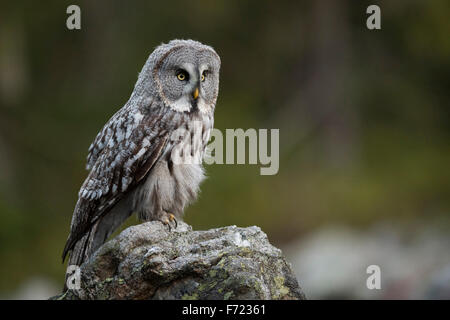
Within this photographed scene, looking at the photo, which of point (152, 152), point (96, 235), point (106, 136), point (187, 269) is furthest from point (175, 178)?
point (187, 269)

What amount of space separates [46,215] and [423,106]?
28.2 ft

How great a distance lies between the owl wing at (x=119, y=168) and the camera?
4.53 metres

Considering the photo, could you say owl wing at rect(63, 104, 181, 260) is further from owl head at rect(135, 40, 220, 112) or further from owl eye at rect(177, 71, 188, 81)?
owl eye at rect(177, 71, 188, 81)

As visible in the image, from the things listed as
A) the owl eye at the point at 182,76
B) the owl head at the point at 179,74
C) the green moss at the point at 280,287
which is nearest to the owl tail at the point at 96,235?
the owl head at the point at 179,74

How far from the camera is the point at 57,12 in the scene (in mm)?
13203

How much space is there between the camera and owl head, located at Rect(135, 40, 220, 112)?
15.5ft

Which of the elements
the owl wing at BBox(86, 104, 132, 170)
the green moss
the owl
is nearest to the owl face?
the owl

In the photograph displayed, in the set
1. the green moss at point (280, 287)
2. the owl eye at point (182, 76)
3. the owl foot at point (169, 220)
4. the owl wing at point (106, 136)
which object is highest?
the owl eye at point (182, 76)

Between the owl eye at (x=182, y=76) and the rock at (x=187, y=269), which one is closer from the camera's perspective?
the rock at (x=187, y=269)

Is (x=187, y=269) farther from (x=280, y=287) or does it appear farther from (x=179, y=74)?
(x=179, y=74)

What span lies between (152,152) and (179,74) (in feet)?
2.15

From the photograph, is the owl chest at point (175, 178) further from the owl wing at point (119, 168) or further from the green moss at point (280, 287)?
the green moss at point (280, 287)

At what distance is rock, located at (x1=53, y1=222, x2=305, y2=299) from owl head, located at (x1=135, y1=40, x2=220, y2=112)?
1.08 meters

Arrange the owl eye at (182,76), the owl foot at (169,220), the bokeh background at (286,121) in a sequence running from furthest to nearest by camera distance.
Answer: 1. the bokeh background at (286,121)
2. the owl eye at (182,76)
3. the owl foot at (169,220)
